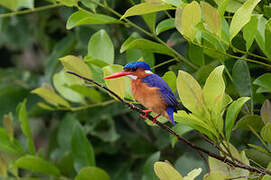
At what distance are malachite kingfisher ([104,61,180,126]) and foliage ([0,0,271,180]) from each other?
3 centimetres

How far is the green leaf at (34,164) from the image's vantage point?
128 centimetres

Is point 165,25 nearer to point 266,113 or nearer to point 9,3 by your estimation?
point 266,113

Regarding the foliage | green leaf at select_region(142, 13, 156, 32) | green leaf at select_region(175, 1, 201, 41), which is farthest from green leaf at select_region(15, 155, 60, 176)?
green leaf at select_region(175, 1, 201, 41)

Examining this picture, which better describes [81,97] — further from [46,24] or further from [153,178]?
[46,24]

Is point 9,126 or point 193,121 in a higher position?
point 193,121

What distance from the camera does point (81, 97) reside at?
Result: 1374 mm

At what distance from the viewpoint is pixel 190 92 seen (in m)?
→ 0.74

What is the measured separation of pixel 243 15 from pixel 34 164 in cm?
79

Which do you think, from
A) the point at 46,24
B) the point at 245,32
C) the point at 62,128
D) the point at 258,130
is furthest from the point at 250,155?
the point at 46,24

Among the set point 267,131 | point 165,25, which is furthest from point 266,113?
point 165,25

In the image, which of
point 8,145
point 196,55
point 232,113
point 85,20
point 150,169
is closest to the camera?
point 232,113

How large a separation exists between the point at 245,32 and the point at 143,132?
2.68 ft

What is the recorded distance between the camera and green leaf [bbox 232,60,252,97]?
94cm

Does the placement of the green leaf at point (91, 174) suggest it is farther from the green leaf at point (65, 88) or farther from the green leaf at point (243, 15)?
the green leaf at point (243, 15)
